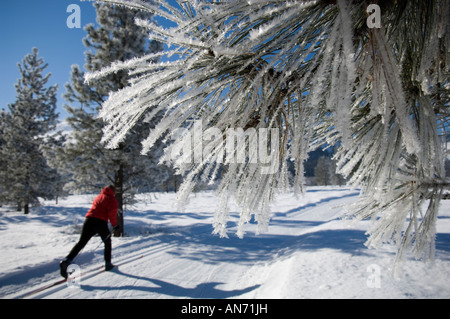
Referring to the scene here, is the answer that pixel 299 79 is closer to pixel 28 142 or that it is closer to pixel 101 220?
pixel 101 220

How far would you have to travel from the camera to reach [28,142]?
1520 centimetres

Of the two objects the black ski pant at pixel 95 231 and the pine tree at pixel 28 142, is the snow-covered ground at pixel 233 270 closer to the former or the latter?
the black ski pant at pixel 95 231

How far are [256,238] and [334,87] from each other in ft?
22.3

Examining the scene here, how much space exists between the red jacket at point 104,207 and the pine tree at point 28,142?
14368 mm

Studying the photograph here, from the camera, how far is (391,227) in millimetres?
1118

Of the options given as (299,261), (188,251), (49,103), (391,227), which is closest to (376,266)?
(299,261)

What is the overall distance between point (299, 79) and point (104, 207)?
5.00 m

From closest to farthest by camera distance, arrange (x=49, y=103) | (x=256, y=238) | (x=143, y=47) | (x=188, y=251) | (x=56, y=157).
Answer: (x=188, y=251), (x=256, y=238), (x=56, y=157), (x=143, y=47), (x=49, y=103)

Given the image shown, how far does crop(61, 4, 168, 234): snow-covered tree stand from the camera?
733 cm

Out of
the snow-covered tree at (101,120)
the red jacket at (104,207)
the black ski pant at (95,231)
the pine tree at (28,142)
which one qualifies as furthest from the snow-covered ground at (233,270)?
the pine tree at (28,142)

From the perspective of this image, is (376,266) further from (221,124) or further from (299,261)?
(221,124)

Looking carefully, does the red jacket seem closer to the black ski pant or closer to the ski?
the black ski pant

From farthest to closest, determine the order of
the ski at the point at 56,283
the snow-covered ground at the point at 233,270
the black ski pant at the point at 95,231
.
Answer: the black ski pant at the point at 95,231 < the ski at the point at 56,283 < the snow-covered ground at the point at 233,270

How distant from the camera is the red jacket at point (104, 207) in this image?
14.8ft
